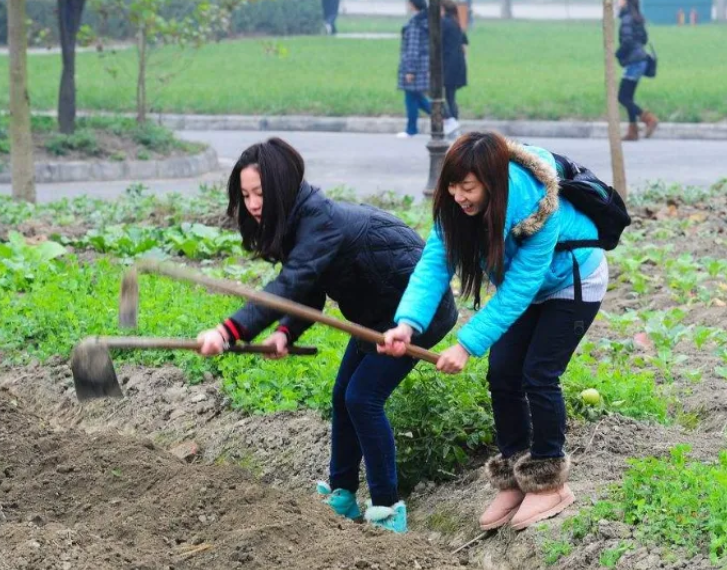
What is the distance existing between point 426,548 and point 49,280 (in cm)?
423

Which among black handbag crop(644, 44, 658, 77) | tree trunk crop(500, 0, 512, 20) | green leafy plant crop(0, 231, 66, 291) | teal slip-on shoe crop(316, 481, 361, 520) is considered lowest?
teal slip-on shoe crop(316, 481, 361, 520)

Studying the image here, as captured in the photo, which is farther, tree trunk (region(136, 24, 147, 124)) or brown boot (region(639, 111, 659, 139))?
brown boot (region(639, 111, 659, 139))

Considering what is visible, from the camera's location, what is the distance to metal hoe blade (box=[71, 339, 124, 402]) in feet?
15.6

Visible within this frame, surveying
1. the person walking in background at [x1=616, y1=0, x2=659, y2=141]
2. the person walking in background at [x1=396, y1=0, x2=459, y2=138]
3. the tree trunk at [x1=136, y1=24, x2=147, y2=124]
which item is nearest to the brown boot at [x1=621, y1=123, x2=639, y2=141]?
the person walking in background at [x1=616, y1=0, x2=659, y2=141]

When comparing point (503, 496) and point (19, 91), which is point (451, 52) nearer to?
point (19, 91)

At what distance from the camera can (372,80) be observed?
24.7 metres

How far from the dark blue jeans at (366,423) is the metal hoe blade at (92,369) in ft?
2.78

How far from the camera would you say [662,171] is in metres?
14.7

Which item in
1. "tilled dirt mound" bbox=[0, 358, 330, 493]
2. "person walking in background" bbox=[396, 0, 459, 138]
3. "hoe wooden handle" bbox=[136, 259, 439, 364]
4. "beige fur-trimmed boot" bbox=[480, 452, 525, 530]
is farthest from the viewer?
"person walking in background" bbox=[396, 0, 459, 138]

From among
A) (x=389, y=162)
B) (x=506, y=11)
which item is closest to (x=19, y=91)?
(x=389, y=162)

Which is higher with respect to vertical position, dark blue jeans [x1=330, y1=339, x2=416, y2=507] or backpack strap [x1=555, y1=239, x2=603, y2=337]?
backpack strap [x1=555, y1=239, x2=603, y2=337]

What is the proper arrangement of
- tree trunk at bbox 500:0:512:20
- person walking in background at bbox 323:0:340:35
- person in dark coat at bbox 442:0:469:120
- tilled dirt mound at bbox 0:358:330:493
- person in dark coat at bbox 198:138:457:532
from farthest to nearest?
tree trunk at bbox 500:0:512:20, person walking in background at bbox 323:0:340:35, person in dark coat at bbox 442:0:469:120, tilled dirt mound at bbox 0:358:330:493, person in dark coat at bbox 198:138:457:532

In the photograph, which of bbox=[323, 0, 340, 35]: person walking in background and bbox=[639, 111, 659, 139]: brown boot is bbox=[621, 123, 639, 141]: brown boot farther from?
bbox=[323, 0, 340, 35]: person walking in background

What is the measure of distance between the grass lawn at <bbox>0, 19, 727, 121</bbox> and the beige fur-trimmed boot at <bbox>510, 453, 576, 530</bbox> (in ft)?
34.7
